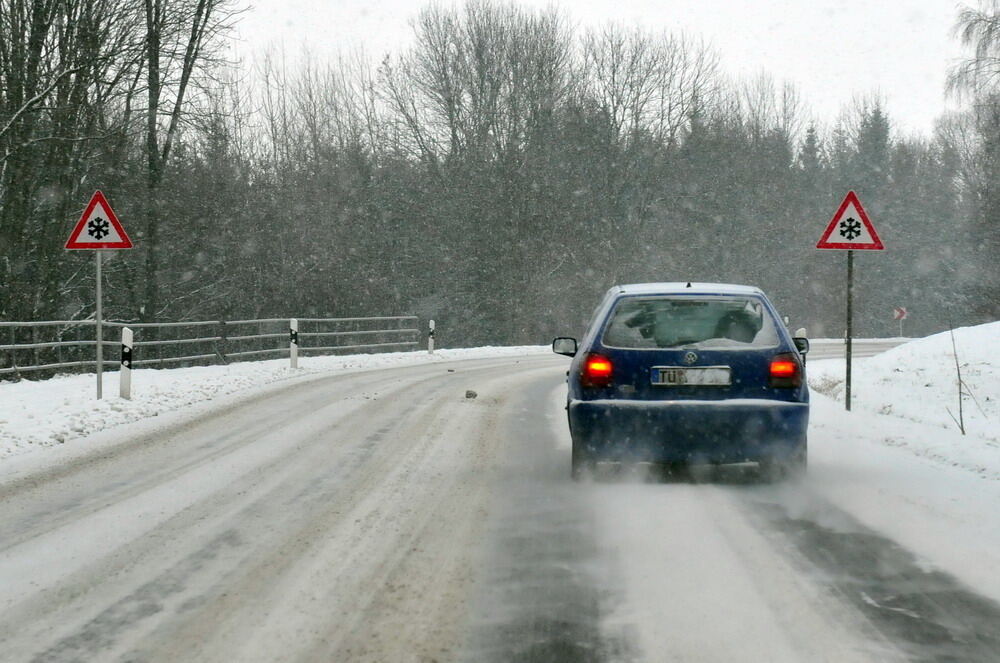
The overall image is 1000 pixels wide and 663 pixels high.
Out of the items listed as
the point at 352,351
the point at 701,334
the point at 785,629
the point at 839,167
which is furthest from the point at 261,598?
the point at 839,167

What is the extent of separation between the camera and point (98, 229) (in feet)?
47.4

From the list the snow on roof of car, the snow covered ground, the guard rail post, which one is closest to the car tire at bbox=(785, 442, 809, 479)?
the snow covered ground

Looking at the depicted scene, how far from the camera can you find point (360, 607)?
15.4ft

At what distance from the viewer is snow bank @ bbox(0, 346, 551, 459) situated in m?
11.2

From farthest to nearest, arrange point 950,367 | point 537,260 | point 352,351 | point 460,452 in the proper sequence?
point 537,260, point 352,351, point 950,367, point 460,452

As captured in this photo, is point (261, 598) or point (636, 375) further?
point (636, 375)

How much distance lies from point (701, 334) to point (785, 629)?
13.4ft

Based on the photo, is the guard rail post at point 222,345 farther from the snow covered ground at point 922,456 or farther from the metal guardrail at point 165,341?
the snow covered ground at point 922,456

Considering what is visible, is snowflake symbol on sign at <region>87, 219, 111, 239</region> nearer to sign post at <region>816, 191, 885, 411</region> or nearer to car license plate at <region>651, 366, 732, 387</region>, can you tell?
car license plate at <region>651, 366, 732, 387</region>

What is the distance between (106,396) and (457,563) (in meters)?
11.1

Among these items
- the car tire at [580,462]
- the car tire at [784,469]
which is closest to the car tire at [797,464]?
the car tire at [784,469]

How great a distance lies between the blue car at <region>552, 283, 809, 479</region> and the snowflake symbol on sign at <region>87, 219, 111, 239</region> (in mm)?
8684

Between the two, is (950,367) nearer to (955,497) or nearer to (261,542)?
(955,497)

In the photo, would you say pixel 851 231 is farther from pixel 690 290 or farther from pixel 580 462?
pixel 580 462
